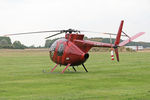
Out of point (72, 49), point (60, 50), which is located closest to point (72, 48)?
point (72, 49)

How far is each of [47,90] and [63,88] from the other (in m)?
0.97

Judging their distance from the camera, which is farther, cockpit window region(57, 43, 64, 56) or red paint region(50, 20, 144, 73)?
cockpit window region(57, 43, 64, 56)

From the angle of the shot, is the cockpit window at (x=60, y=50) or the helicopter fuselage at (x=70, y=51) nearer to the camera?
the helicopter fuselage at (x=70, y=51)

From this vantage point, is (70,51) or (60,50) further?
(60,50)

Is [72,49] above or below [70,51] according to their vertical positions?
above

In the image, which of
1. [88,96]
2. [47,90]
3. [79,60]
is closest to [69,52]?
[79,60]

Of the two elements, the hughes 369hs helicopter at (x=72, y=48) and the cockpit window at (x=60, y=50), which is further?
the cockpit window at (x=60, y=50)

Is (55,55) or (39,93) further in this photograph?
(55,55)

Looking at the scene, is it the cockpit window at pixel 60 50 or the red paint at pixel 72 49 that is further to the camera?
the cockpit window at pixel 60 50

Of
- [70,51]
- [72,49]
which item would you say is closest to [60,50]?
[70,51]

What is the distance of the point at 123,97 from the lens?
44.1 ft

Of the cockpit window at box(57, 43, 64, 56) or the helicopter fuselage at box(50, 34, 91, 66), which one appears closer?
the helicopter fuselage at box(50, 34, 91, 66)

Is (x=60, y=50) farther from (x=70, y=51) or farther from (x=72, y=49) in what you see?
(x=72, y=49)

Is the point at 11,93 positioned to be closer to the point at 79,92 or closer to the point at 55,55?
the point at 79,92
